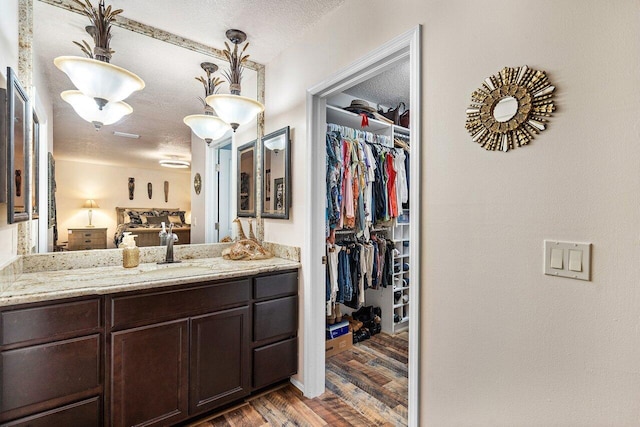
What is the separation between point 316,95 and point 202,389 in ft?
6.62

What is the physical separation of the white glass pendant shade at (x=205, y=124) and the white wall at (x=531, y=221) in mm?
1259

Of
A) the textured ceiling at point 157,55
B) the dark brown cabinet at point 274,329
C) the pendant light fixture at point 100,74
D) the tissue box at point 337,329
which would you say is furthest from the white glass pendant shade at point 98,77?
the tissue box at point 337,329

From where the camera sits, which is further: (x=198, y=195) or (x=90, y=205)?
(x=198, y=195)

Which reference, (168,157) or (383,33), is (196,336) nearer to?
(168,157)

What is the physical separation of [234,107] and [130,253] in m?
1.13

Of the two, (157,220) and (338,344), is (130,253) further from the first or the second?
(338,344)

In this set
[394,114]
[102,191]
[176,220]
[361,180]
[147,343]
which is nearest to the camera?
[147,343]

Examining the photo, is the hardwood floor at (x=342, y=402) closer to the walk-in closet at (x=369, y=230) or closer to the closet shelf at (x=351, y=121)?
the walk-in closet at (x=369, y=230)

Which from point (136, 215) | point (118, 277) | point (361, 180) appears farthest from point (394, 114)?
point (118, 277)

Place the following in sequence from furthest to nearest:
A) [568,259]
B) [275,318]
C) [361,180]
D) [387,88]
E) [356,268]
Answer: [387,88] → [356,268] → [361,180] → [275,318] → [568,259]

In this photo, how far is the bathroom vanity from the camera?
1.38 metres

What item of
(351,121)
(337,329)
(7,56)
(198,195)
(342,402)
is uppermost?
(351,121)

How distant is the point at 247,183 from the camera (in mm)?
2643

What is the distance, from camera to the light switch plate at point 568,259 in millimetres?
957
